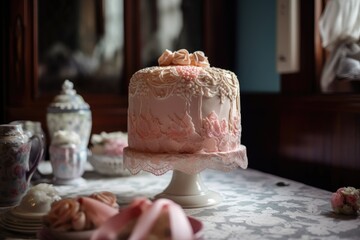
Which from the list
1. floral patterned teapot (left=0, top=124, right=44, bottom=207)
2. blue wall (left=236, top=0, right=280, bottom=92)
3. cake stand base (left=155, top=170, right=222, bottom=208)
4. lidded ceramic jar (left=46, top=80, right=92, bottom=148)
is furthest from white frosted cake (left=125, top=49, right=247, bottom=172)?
blue wall (left=236, top=0, right=280, bottom=92)

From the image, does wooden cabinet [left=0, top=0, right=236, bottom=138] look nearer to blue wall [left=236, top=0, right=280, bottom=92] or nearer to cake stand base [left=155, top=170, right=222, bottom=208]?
blue wall [left=236, top=0, right=280, bottom=92]

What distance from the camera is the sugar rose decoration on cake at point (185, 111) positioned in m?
1.21

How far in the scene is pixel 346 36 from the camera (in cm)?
157

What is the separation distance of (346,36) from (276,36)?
41cm

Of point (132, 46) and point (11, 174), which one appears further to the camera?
point (132, 46)

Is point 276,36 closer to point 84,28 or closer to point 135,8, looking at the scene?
point 135,8

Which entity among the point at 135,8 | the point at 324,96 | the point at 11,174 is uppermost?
the point at 135,8

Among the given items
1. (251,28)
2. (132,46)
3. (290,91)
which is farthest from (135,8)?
(290,91)

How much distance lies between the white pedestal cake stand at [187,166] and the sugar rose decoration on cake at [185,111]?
27 millimetres

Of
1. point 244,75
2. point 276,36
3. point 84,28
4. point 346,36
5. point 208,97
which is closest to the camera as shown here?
point 208,97

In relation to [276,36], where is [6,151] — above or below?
below

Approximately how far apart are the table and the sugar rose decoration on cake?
17cm

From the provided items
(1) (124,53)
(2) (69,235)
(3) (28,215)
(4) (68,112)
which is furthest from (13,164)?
(1) (124,53)

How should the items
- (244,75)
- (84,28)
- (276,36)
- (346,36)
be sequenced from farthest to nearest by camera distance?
1. (244,75)
2. (84,28)
3. (276,36)
4. (346,36)
